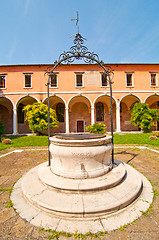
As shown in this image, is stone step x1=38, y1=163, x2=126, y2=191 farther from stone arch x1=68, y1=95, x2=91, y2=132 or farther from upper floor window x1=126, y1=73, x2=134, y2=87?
upper floor window x1=126, y1=73, x2=134, y2=87

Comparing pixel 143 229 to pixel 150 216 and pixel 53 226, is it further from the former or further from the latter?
pixel 53 226

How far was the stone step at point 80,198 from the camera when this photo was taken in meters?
1.77

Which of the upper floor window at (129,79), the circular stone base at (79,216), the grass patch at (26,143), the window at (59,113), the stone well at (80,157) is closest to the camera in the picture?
the circular stone base at (79,216)

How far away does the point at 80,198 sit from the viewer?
2.03 m

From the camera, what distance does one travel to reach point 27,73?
14508 mm

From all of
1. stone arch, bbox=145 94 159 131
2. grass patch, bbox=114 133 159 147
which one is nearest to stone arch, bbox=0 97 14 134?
grass patch, bbox=114 133 159 147

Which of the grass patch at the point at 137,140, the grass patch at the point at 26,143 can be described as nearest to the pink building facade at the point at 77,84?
the grass patch at the point at 137,140

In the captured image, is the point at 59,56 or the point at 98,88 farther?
the point at 98,88

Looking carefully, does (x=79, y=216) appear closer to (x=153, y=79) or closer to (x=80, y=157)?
(x=80, y=157)

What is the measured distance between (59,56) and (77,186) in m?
3.91

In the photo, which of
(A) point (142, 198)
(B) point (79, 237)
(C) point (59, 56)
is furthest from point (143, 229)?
(C) point (59, 56)

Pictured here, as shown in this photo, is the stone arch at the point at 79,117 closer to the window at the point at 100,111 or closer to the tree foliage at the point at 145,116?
A: the window at the point at 100,111

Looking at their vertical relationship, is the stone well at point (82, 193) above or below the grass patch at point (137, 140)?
above

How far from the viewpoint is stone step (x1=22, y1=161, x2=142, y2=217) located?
177cm
